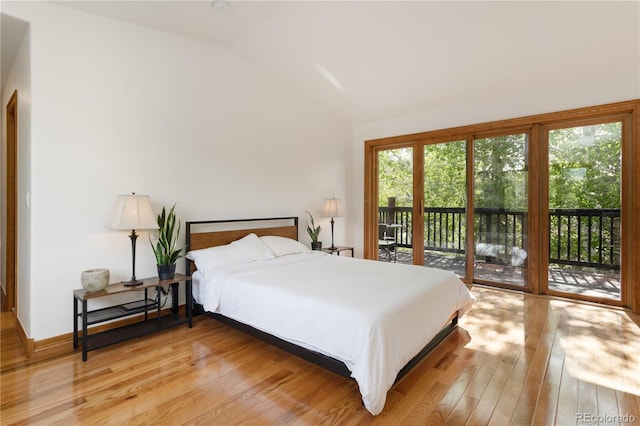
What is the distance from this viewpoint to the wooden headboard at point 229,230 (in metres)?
3.43

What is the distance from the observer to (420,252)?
504cm

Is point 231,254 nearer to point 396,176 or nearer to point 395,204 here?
point 395,204

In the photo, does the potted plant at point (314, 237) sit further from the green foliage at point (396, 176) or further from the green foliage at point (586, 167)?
the green foliage at point (586, 167)

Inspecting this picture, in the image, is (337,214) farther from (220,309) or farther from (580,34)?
(580,34)

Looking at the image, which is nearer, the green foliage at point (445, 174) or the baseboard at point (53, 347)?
the baseboard at point (53, 347)

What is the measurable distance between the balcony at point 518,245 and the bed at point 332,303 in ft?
5.73

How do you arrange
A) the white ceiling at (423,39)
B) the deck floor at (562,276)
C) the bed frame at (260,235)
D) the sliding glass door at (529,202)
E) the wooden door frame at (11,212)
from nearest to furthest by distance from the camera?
the bed frame at (260,235) → the white ceiling at (423,39) → the wooden door frame at (11,212) → the sliding glass door at (529,202) → the deck floor at (562,276)

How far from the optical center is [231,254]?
3.30 m

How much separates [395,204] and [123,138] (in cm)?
390

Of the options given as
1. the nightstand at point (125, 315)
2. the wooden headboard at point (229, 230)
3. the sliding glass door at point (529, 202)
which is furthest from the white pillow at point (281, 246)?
the sliding glass door at point (529, 202)

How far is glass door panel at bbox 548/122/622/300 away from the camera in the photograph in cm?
364

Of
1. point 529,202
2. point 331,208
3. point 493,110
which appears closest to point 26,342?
point 331,208

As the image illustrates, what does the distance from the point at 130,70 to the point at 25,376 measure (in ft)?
8.54

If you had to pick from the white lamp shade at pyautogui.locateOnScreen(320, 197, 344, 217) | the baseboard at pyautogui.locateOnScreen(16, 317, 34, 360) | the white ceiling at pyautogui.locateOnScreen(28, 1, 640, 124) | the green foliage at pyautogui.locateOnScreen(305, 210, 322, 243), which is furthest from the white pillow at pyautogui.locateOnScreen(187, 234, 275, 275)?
the white ceiling at pyautogui.locateOnScreen(28, 1, 640, 124)
